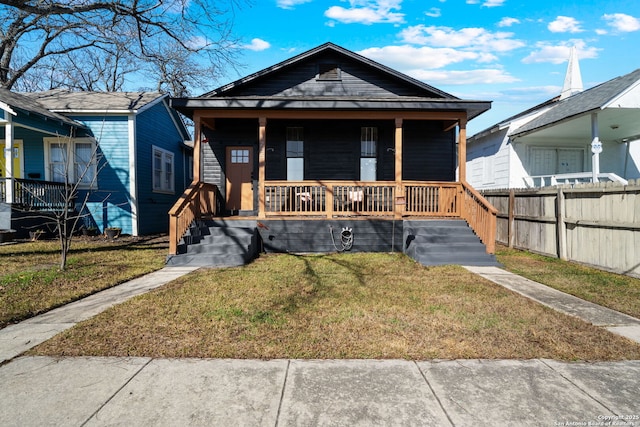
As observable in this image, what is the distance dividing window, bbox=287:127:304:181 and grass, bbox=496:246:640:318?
21.3ft

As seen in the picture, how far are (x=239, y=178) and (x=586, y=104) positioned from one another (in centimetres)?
1137

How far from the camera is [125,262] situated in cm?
795

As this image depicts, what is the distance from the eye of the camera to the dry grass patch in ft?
11.2

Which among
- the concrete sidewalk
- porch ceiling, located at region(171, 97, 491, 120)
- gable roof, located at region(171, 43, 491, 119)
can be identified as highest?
gable roof, located at region(171, 43, 491, 119)

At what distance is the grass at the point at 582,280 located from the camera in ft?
17.1

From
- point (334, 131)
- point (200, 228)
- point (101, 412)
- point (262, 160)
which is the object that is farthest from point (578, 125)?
point (101, 412)

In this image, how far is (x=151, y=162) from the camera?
47.4 ft

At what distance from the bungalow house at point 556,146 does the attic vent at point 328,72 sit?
7317mm

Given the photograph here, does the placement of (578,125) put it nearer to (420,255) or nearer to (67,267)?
(420,255)

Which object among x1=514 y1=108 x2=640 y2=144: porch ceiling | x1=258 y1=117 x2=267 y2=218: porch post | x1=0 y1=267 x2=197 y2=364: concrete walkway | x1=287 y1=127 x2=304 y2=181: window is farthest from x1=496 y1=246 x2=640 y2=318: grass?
x1=0 y1=267 x2=197 y2=364: concrete walkway

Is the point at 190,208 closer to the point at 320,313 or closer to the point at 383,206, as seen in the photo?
the point at 383,206

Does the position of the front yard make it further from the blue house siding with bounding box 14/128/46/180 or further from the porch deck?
the blue house siding with bounding box 14/128/46/180

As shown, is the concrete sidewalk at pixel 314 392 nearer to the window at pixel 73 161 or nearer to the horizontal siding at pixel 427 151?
the horizontal siding at pixel 427 151

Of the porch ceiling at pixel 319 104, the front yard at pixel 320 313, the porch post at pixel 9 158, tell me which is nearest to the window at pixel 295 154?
the porch ceiling at pixel 319 104
